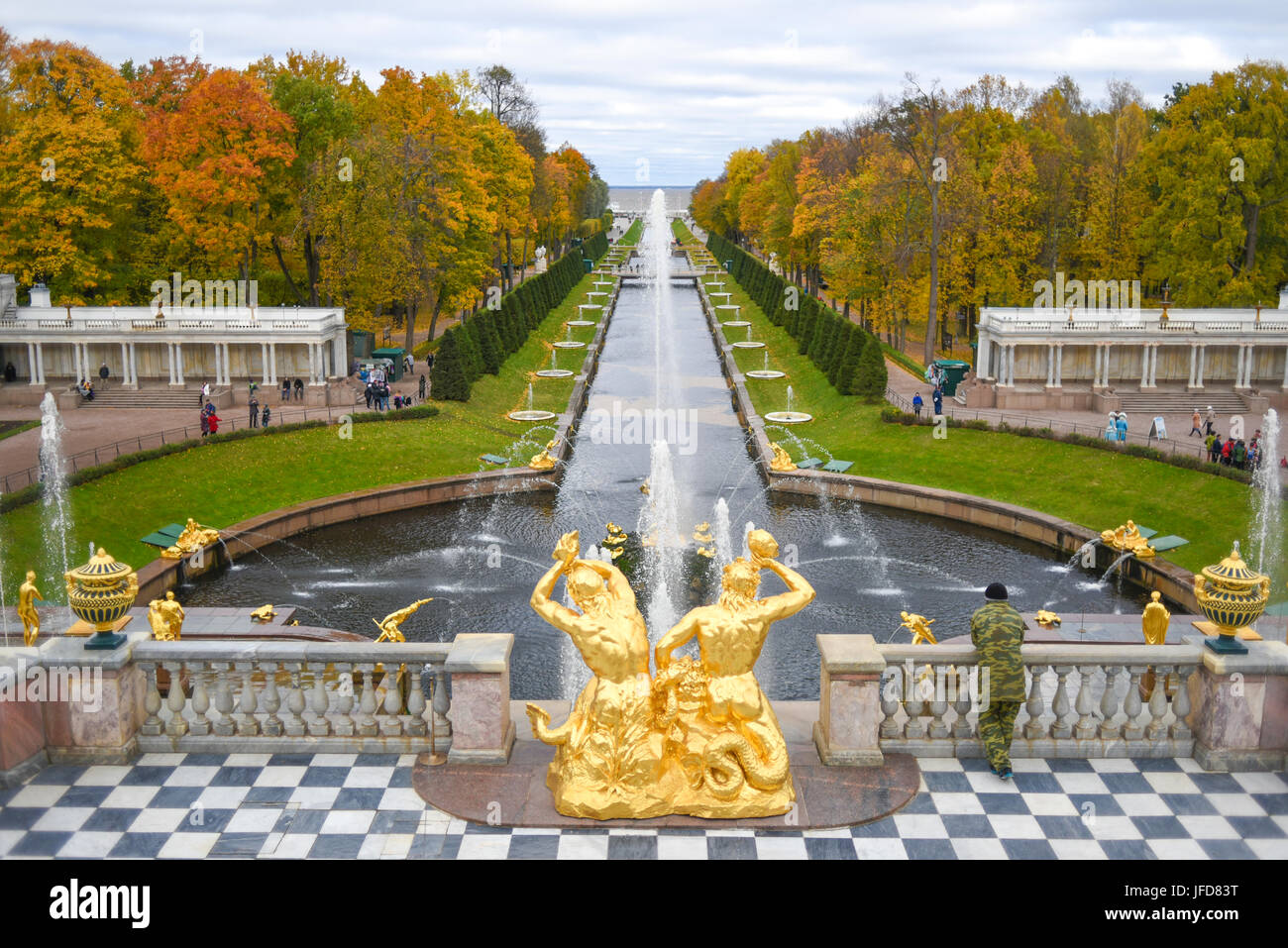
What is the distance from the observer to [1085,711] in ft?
46.9

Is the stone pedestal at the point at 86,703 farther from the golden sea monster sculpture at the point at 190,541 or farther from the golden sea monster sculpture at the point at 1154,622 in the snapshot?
the golden sea monster sculpture at the point at 190,541

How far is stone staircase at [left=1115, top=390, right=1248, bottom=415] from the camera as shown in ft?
177

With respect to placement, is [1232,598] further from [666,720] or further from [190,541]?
[190,541]

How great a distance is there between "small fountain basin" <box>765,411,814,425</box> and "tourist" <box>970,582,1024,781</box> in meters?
38.1

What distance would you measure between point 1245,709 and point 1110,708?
58.1 inches

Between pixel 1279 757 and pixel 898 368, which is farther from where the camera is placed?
pixel 898 368

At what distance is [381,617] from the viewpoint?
27.9 m

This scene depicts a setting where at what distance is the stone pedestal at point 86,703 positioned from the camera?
13977mm

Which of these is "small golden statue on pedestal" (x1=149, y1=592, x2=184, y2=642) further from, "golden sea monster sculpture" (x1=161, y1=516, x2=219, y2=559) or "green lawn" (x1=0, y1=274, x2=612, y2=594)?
"green lawn" (x1=0, y1=274, x2=612, y2=594)

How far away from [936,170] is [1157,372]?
15.1m

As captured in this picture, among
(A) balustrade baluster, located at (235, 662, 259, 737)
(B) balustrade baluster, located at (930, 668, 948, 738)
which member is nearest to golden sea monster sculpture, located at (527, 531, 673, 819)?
(B) balustrade baluster, located at (930, 668, 948, 738)
